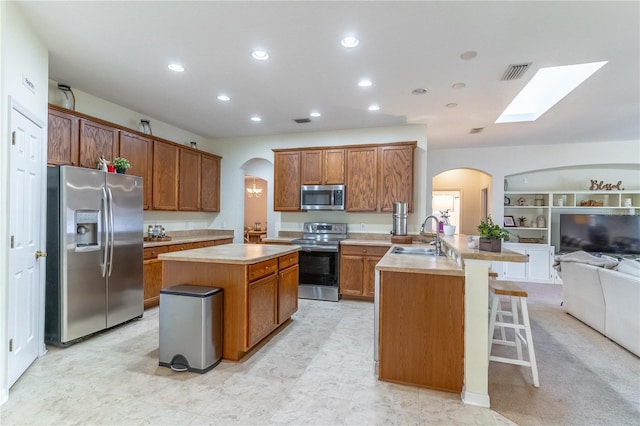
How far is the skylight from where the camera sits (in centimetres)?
337

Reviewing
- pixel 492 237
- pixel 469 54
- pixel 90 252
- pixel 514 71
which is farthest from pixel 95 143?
pixel 514 71

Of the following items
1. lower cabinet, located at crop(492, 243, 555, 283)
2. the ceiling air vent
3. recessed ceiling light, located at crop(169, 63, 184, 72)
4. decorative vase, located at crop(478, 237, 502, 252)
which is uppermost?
recessed ceiling light, located at crop(169, 63, 184, 72)

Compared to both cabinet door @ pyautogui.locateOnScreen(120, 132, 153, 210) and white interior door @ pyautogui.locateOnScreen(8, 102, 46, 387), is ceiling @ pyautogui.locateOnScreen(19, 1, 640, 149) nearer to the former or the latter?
cabinet door @ pyautogui.locateOnScreen(120, 132, 153, 210)

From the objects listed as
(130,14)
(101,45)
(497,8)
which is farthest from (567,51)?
(101,45)

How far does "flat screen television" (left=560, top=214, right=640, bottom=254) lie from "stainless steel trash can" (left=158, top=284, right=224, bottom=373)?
6.97 m

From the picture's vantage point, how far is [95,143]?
375 centimetres

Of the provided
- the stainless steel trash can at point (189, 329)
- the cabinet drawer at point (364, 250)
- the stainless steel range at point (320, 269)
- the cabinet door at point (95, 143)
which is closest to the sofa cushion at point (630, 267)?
the cabinet drawer at point (364, 250)

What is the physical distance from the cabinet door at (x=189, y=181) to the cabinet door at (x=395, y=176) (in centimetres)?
309

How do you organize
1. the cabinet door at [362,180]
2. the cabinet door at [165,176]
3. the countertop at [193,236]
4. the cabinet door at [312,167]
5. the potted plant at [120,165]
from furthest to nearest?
1. the cabinet door at [312,167]
2. the cabinet door at [362,180]
3. the cabinet door at [165,176]
4. the countertop at [193,236]
5. the potted plant at [120,165]

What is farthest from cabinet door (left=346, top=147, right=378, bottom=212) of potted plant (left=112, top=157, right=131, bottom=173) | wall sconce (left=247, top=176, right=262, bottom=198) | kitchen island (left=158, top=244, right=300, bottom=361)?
wall sconce (left=247, top=176, right=262, bottom=198)

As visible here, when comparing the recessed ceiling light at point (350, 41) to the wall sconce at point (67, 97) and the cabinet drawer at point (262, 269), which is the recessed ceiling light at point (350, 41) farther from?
the wall sconce at point (67, 97)

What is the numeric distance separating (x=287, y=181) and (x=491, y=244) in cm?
375

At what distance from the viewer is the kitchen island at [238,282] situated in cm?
270

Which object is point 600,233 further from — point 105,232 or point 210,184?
point 105,232
